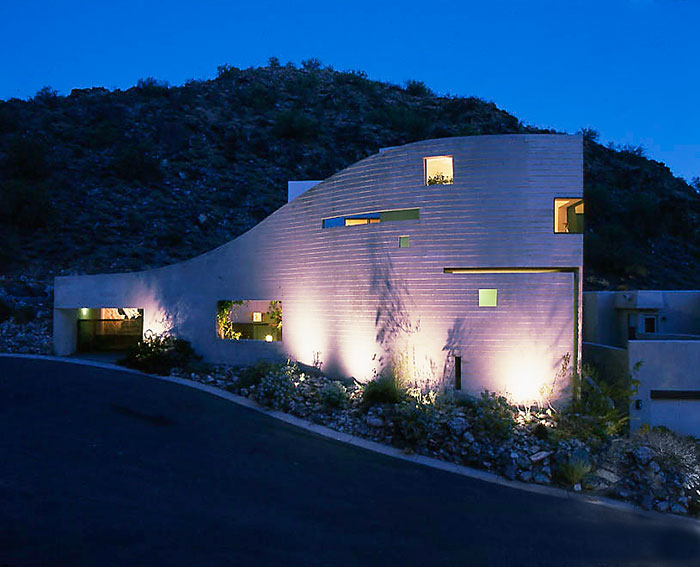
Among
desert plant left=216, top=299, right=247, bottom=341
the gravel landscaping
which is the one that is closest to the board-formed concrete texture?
the gravel landscaping

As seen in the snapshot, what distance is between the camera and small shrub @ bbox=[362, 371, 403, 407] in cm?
1034

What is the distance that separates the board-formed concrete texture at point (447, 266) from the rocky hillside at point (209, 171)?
1599 centimetres

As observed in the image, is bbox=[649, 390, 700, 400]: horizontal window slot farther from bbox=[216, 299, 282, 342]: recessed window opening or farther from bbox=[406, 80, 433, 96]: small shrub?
bbox=[406, 80, 433, 96]: small shrub

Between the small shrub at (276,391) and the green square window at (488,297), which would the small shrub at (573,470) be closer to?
the green square window at (488,297)

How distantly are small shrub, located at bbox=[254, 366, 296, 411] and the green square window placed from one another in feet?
15.8

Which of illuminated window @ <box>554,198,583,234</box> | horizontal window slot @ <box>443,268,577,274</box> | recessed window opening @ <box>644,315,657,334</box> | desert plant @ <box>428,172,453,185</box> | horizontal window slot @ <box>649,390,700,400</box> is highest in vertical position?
desert plant @ <box>428,172,453,185</box>

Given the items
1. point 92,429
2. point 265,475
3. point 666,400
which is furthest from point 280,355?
point 666,400

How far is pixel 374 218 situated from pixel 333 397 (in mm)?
4400

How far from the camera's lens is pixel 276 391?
→ 11125 mm

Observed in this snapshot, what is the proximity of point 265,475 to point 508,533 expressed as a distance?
11.6ft

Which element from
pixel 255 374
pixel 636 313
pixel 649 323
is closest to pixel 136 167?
pixel 255 374

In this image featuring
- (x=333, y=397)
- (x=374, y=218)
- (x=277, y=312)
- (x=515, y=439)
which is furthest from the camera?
(x=277, y=312)

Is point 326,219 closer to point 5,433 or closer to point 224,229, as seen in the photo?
point 5,433

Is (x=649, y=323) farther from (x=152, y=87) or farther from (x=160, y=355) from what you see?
(x=152, y=87)
